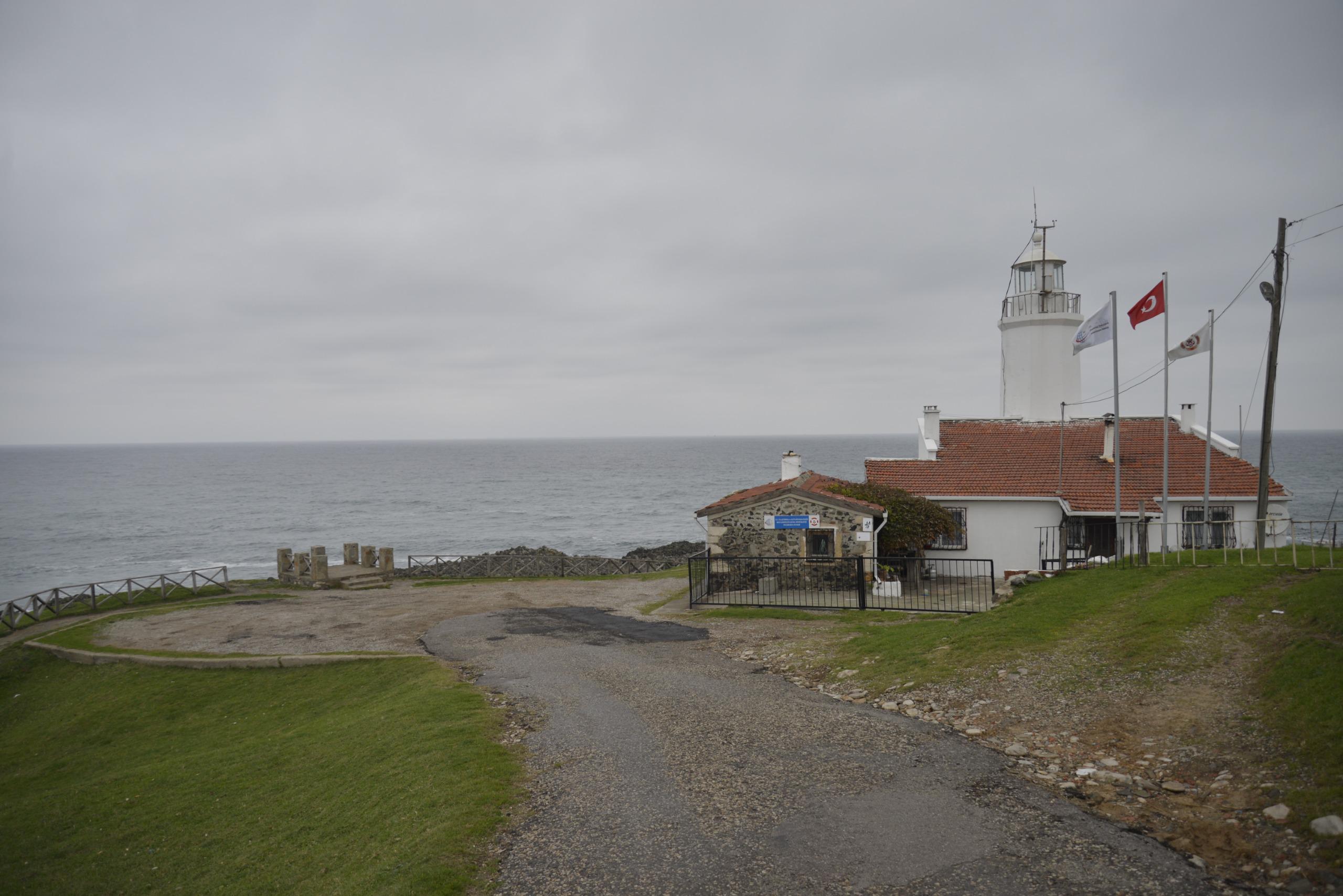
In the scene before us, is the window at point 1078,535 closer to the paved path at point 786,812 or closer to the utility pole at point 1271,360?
the utility pole at point 1271,360

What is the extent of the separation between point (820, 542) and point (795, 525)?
956 millimetres

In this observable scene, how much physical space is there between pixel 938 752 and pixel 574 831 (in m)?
4.23

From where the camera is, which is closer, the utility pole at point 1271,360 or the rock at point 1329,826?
the rock at point 1329,826

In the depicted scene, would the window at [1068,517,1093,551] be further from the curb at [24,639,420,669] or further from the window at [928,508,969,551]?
the curb at [24,639,420,669]

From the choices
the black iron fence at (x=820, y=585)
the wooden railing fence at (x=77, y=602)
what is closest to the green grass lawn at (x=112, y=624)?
the wooden railing fence at (x=77, y=602)

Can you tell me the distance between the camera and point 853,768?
8.53m

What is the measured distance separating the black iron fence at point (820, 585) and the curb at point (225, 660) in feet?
28.3

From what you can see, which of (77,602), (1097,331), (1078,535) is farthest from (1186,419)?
(77,602)

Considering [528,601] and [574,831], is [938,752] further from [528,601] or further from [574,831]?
[528,601]

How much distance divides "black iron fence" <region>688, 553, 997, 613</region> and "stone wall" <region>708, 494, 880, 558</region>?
0.32m

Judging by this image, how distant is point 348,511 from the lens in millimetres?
90688

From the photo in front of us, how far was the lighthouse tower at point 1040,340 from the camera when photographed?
32.0 meters

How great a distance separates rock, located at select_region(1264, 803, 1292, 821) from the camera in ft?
20.7

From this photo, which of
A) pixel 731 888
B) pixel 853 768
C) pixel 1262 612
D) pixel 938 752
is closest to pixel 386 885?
pixel 731 888
